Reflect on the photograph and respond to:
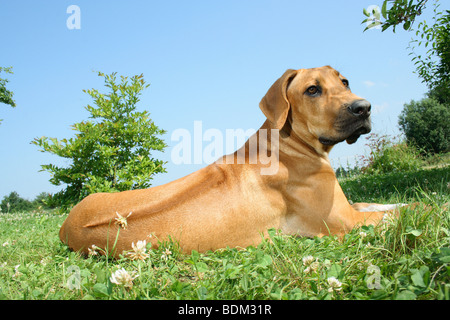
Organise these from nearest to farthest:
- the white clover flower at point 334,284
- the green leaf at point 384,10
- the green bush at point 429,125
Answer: the white clover flower at point 334,284 < the green leaf at point 384,10 < the green bush at point 429,125

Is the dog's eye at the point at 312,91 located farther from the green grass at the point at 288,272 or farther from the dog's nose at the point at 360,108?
the green grass at the point at 288,272

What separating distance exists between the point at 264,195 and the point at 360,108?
1.32m

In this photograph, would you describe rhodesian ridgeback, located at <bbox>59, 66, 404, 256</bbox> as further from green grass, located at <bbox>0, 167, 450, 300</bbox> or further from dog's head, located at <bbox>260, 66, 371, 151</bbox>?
green grass, located at <bbox>0, 167, 450, 300</bbox>

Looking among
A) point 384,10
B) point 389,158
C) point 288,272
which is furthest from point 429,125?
point 288,272

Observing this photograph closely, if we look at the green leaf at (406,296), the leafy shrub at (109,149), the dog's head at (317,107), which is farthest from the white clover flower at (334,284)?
the leafy shrub at (109,149)

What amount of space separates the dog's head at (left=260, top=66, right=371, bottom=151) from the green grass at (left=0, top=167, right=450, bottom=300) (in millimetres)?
1010

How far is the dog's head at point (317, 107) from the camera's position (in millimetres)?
3281

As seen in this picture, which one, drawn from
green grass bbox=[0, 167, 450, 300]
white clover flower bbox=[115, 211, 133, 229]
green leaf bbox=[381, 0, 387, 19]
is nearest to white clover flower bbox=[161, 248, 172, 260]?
green grass bbox=[0, 167, 450, 300]

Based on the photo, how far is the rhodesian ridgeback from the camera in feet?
10.1

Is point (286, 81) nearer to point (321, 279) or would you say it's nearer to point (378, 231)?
point (378, 231)

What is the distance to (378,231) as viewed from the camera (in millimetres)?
2963

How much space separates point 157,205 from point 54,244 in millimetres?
1802

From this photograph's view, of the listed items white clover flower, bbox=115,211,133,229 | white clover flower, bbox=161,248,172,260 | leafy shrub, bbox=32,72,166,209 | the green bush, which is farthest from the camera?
the green bush

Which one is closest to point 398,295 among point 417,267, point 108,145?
point 417,267
